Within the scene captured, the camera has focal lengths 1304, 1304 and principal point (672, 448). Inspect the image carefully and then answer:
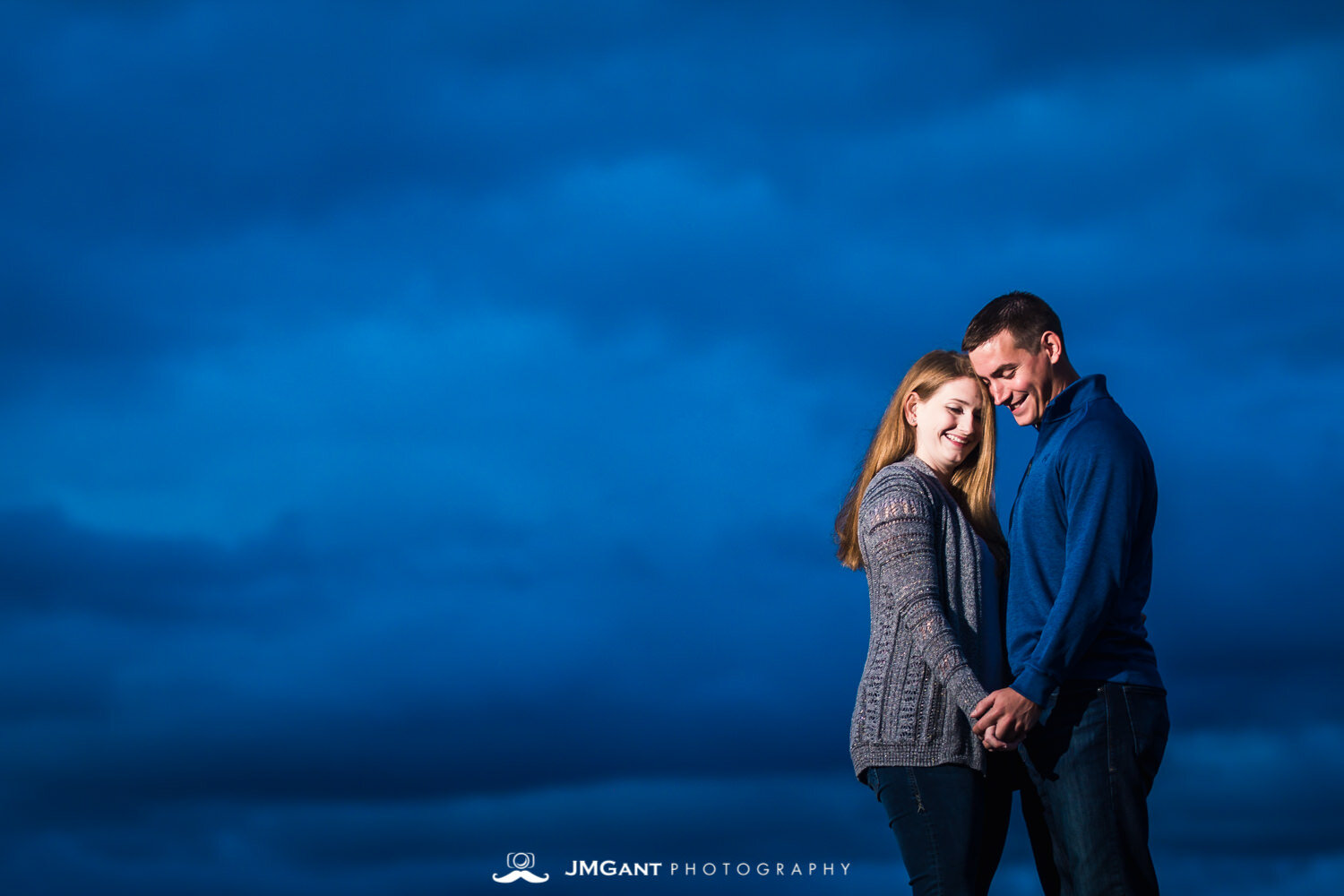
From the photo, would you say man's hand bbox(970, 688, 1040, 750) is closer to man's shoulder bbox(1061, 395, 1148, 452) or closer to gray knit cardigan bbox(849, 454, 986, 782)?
gray knit cardigan bbox(849, 454, 986, 782)

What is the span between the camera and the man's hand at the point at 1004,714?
12.8 ft

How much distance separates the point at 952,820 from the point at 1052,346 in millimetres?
1635

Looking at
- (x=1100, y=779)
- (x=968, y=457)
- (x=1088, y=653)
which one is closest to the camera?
(x=1100, y=779)

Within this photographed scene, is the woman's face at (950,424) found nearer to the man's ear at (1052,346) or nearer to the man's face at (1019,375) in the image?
the man's face at (1019,375)

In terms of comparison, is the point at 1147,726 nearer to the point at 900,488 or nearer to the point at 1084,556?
the point at 1084,556

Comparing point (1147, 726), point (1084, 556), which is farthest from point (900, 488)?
point (1147, 726)

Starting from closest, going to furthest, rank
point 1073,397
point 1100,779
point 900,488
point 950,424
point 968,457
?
point 1100,779 → point 900,488 → point 1073,397 → point 950,424 → point 968,457

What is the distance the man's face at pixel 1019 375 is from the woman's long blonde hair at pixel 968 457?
0.18 feet

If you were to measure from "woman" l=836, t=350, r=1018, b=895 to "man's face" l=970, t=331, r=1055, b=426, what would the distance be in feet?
0.21

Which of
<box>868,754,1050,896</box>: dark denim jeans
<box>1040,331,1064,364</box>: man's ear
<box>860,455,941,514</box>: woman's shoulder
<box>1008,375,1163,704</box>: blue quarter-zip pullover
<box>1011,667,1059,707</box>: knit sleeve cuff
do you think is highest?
<box>1040,331,1064,364</box>: man's ear

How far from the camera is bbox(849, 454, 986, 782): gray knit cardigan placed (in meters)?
3.99

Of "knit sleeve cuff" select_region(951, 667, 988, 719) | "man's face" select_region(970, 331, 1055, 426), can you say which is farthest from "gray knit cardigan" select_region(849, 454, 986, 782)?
"man's face" select_region(970, 331, 1055, 426)

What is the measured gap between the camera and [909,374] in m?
4.56

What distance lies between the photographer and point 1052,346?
14.7 ft
